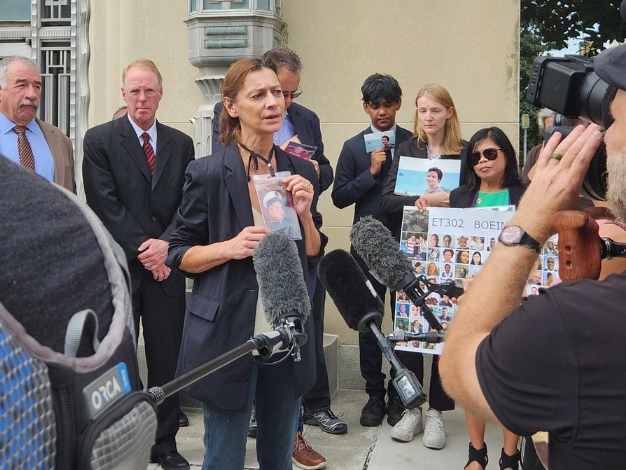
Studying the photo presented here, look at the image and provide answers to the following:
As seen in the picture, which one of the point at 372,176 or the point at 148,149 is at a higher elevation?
the point at 148,149

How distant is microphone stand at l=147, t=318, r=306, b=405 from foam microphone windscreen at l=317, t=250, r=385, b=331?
0.81 ft

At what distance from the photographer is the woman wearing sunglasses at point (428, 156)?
514 centimetres

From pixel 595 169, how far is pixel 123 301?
121 cm

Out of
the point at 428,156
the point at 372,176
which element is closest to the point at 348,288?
the point at 428,156

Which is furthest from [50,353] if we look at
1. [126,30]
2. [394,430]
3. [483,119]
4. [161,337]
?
[126,30]

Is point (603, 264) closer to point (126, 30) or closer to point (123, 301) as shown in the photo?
point (123, 301)

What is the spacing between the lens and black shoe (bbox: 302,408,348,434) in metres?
5.38

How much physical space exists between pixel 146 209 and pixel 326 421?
74.8 inches

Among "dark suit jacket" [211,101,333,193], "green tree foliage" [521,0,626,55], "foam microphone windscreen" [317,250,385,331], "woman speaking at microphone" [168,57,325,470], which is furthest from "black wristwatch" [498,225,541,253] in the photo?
"green tree foliage" [521,0,626,55]

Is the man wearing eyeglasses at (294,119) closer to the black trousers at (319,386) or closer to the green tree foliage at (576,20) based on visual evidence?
the black trousers at (319,386)

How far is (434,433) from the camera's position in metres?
5.10

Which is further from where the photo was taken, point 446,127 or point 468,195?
point 446,127

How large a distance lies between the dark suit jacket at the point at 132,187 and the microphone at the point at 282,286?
239 centimetres

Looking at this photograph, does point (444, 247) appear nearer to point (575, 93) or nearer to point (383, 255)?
point (383, 255)
